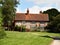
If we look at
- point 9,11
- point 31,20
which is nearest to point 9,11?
point 9,11

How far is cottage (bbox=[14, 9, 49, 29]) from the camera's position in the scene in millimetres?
98125

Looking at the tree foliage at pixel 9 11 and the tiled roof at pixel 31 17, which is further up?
the tree foliage at pixel 9 11

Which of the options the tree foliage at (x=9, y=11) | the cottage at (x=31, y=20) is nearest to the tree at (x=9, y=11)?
the tree foliage at (x=9, y=11)

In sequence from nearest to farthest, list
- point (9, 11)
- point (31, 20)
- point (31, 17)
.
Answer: point (9, 11), point (31, 20), point (31, 17)

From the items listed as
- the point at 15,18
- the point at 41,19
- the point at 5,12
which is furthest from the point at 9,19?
the point at 41,19

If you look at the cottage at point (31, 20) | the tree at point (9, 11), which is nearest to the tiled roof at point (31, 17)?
the cottage at point (31, 20)

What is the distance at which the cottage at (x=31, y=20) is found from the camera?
322ft

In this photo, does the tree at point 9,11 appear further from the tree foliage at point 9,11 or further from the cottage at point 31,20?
the cottage at point 31,20

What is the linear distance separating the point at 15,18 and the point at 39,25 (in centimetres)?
1029

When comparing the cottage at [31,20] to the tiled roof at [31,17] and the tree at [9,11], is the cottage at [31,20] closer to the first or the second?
the tiled roof at [31,17]

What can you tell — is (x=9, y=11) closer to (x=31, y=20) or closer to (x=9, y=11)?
(x=9, y=11)

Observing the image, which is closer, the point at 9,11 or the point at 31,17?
the point at 9,11

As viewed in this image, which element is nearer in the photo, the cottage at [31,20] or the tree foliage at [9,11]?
the tree foliage at [9,11]

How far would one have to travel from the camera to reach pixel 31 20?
98.1m
